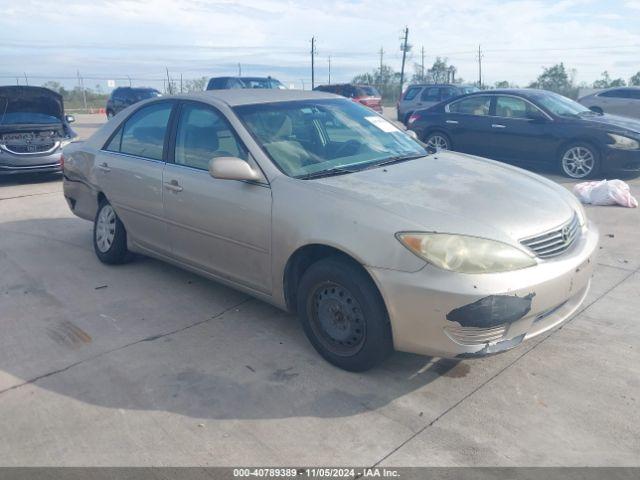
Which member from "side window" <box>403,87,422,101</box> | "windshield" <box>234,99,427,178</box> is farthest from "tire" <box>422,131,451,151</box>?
"side window" <box>403,87,422,101</box>

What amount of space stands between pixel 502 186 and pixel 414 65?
182ft

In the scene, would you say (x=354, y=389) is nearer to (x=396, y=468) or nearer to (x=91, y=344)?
(x=396, y=468)

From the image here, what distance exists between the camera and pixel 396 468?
8.57 ft

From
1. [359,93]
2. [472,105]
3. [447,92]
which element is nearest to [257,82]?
[359,93]

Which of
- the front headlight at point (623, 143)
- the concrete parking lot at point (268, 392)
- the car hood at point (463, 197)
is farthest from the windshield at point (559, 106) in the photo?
the car hood at point (463, 197)

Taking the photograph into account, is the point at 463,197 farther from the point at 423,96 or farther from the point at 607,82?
the point at 607,82

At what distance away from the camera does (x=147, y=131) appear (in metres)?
4.82

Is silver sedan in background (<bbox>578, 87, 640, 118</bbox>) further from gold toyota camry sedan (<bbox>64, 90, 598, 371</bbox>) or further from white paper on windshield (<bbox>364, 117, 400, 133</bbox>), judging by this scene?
gold toyota camry sedan (<bbox>64, 90, 598, 371</bbox>)

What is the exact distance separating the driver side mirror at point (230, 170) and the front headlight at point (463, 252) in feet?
3.78

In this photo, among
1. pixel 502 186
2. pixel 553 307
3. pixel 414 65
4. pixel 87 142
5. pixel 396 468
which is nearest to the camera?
pixel 396 468

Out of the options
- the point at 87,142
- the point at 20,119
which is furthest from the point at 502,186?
the point at 20,119

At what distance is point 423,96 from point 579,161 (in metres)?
10.6

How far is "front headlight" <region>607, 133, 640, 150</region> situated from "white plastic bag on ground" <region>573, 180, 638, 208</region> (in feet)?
4.82

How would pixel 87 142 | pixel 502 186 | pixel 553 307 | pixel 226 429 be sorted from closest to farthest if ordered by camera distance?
1. pixel 226 429
2. pixel 553 307
3. pixel 502 186
4. pixel 87 142
